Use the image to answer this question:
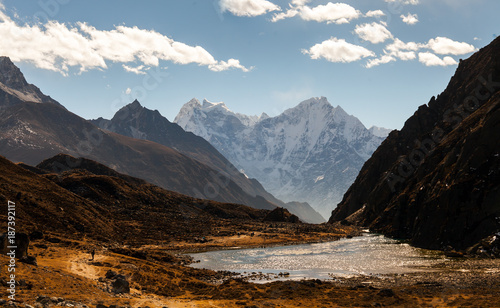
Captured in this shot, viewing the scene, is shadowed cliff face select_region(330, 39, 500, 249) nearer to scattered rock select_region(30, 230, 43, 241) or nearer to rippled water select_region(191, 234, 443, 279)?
rippled water select_region(191, 234, 443, 279)

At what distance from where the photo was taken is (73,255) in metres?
63.9

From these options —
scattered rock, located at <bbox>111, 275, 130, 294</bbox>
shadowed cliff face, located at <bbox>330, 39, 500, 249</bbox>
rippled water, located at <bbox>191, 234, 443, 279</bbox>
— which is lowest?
rippled water, located at <bbox>191, 234, 443, 279</bbox>

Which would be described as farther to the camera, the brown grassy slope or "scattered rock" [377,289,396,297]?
the brown grassy slope

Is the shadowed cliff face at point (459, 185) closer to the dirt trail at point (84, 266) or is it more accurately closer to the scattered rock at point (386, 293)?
the scattered rock at point (386, 293)

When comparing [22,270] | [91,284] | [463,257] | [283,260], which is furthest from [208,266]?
[463,257]

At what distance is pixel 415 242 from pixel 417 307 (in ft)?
220

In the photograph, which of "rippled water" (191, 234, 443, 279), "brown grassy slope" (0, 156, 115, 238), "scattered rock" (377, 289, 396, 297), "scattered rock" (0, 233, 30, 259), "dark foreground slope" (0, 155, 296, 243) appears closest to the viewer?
"scattered rock" (0, 233, 30, 259)

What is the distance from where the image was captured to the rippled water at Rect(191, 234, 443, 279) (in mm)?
74438

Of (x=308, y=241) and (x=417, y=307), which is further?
(x=308, y=241)

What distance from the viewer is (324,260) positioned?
295ft

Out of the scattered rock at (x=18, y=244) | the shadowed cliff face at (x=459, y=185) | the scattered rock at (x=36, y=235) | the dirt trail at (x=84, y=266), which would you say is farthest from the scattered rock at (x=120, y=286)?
the shadowed cliff face at (x=459, y=185)

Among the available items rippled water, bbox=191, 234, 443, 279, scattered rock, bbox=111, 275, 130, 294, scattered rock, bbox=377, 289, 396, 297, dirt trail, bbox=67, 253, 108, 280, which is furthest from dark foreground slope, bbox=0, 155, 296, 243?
scattered rock, bbox=377, 289, 396, 297

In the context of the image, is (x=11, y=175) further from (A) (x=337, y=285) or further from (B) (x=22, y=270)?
(A) (x=337, y=285)

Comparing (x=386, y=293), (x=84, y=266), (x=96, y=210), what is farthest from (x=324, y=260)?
(x=96, y=210)
